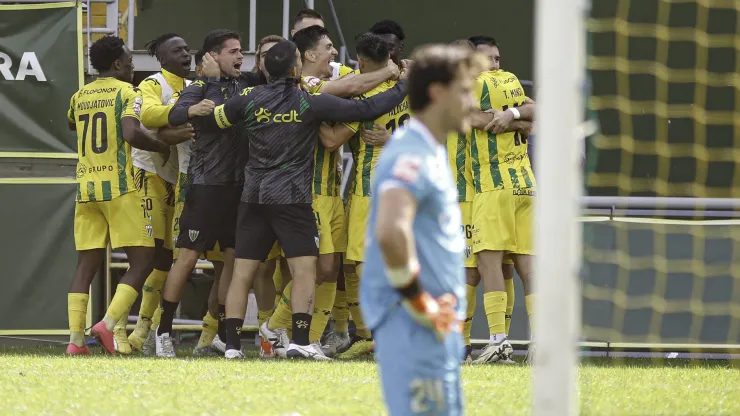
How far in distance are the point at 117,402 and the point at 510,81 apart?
14.9 feet

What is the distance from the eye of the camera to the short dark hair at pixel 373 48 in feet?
29.2

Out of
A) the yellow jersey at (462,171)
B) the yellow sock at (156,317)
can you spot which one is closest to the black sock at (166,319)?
the yellow sock at (156,317)

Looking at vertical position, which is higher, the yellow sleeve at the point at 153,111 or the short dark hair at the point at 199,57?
the short dark hair at the point at 199,57

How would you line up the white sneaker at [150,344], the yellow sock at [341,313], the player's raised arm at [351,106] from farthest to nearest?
the yellow sock at [341,313]
the white sneaker at [150,344]
the player's raised arm at [351,106]

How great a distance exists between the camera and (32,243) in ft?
35.1

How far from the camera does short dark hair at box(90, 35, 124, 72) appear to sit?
9.65 metres

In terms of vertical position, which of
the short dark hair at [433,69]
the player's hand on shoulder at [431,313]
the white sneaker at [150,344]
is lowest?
the white sneaker at [150,344]

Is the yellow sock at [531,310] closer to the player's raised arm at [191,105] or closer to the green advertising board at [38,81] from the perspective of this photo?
the player's raised arm at [191,105]

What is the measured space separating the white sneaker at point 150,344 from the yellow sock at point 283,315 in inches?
42.5

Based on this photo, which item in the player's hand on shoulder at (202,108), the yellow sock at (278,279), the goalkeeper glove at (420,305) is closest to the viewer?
the goalkeeper glove at (420,305)

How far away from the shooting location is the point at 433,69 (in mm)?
3789

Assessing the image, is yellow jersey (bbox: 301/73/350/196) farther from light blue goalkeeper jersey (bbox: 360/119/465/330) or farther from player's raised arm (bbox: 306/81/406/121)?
light blue goalkeeper jersey (bbox: 360/119/465/330)

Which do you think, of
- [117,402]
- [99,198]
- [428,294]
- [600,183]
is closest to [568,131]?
[428,294]

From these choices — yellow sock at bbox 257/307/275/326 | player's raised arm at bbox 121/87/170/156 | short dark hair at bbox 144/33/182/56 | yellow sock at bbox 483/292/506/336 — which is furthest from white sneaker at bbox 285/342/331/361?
short dark hair at bbox 144/33/182/56
